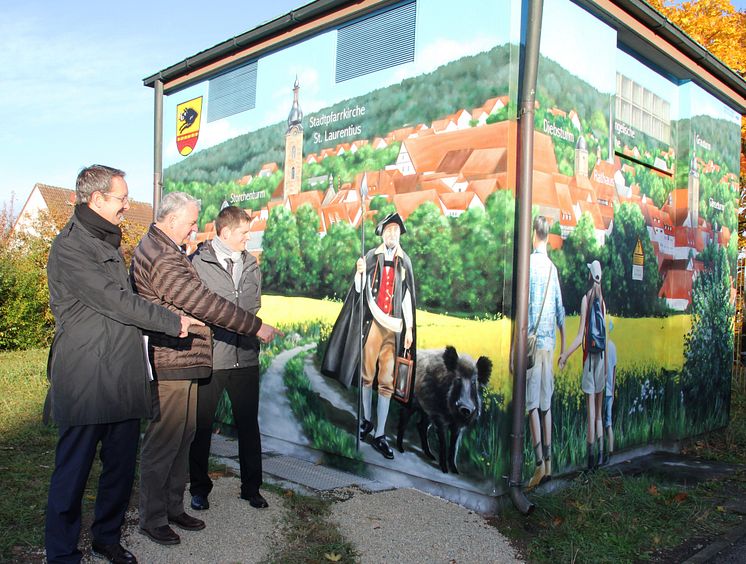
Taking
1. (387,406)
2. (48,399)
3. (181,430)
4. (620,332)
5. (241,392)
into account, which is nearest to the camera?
(48,399)

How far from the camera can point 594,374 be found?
5.92 meters

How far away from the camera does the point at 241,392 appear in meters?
4.72

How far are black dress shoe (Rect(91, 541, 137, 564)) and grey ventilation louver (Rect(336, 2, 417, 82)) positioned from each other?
4.01m

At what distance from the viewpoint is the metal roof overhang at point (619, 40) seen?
592 centimetres

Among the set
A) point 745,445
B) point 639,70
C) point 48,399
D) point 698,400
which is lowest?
point 745,445

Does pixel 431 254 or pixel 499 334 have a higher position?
pixel 431 254

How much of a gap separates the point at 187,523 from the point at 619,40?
550 centimetres

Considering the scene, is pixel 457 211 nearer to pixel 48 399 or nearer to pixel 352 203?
pixel 352 203

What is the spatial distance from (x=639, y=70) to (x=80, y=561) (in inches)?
248

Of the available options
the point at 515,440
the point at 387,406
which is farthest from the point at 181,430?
the point at 515,440

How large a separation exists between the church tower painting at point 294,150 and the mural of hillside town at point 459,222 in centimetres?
2

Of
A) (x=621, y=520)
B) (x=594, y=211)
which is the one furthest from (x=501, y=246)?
(x=621, y=520)

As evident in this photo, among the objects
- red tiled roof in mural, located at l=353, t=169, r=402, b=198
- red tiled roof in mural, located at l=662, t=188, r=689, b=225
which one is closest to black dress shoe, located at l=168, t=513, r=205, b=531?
red tiled roof in mural, located at l=353, t=169, r=402, b=198

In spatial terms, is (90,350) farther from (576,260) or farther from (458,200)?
(576,260)
